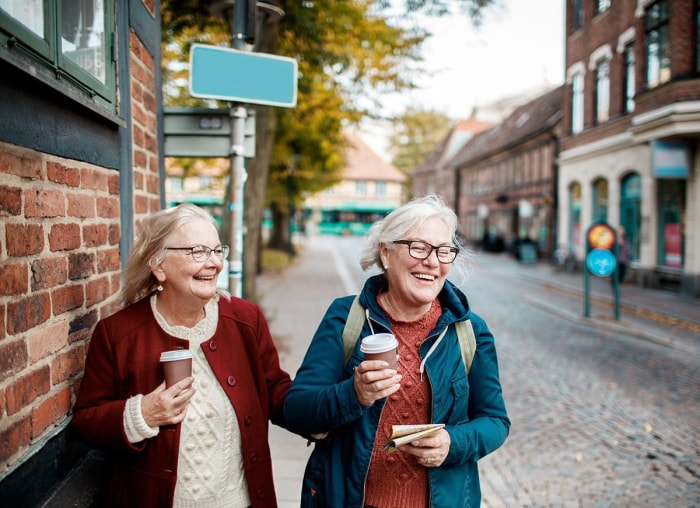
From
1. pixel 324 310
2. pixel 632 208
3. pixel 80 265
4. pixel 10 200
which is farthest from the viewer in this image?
pixel 632 208

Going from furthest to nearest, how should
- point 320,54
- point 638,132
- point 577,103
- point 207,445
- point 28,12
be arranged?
point 577,103 < point 638,132 < point 320,54 < point 207,445 < point 28,12

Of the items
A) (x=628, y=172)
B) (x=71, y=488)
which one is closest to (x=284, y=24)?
(x=71, y=488)

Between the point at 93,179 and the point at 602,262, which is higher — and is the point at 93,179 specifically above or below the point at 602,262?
above

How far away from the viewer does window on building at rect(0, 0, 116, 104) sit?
1.60m

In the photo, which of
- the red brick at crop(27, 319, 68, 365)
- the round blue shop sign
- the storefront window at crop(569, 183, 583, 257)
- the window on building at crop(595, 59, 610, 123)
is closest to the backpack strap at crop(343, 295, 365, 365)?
the red brick at crop(27, 319, 68, 365)

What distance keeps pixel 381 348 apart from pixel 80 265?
1.19 meters

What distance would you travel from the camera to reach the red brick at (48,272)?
1736mm

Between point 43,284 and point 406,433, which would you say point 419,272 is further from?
point 43,284

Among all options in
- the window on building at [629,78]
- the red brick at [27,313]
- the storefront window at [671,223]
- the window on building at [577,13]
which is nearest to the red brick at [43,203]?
the red brick at [27,313]

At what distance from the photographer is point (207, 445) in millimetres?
1910

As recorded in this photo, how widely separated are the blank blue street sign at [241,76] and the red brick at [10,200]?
1.98m

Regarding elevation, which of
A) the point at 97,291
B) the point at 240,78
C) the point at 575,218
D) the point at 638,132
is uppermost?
the point at 638,132

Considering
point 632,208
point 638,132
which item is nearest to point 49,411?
point 638,132

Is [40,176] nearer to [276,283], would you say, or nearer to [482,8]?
[482,8]
